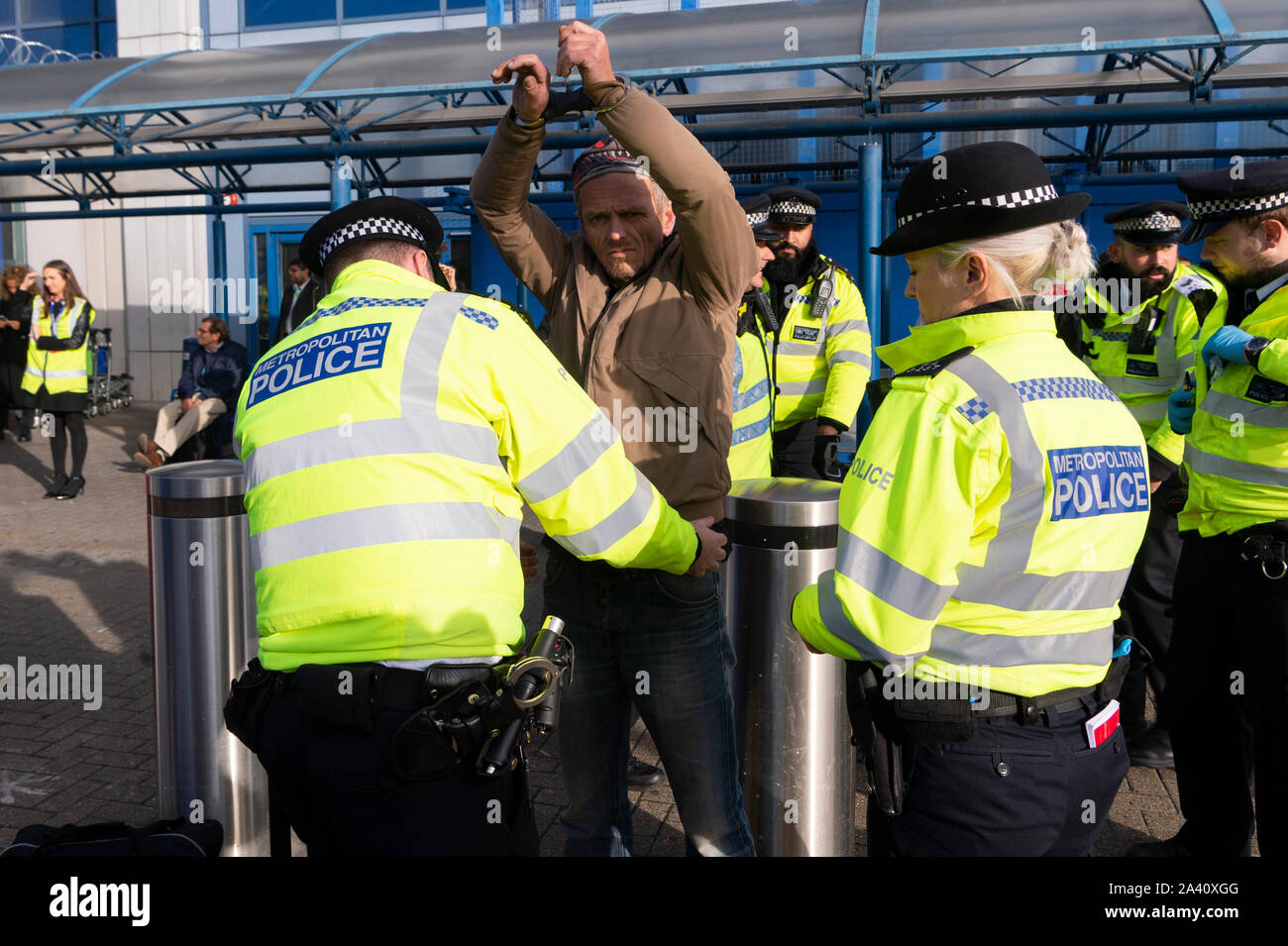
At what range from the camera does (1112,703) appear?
6.48 feet

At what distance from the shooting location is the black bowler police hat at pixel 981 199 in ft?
6.04

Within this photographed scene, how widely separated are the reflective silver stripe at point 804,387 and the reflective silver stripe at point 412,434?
10.6ft

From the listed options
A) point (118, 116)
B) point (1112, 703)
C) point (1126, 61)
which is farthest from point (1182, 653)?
point (118, 116)

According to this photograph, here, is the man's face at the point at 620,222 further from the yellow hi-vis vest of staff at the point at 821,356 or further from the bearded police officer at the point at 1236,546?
the yellow hi-vis vest of staff at the point at 821,356

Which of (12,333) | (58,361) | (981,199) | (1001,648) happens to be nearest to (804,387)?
(981,199)

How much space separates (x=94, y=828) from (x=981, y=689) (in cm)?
166

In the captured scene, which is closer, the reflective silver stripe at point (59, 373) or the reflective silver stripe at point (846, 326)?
the reflective silver stripe at point (846, 326)

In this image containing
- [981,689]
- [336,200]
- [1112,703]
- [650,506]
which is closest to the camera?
[981,689]

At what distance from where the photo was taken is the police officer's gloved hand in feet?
15.9

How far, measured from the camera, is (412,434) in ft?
6.03

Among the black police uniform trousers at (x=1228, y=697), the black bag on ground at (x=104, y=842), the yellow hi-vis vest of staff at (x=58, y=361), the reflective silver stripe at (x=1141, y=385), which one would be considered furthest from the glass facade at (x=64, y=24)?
the black police uniform trousers at (x=1228, y=697)

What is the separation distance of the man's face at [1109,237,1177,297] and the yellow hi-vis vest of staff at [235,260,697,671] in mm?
3681

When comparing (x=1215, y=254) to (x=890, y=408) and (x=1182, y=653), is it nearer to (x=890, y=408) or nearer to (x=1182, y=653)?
(x=1182, y=653)

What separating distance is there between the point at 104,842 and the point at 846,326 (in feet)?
12.5
